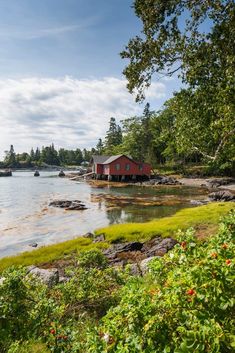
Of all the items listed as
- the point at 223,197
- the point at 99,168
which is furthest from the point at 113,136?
the point at 223,197

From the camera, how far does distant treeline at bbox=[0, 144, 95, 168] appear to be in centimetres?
17188

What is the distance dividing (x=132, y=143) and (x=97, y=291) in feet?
279

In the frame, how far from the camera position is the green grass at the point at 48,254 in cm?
1579

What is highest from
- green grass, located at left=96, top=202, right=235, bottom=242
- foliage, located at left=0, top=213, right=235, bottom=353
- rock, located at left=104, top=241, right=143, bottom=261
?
foliage, located at left=0, top=213, right=235, bottom=353

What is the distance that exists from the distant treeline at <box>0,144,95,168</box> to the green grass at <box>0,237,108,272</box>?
15581 cm

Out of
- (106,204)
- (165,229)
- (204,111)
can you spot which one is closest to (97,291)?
(204,111)

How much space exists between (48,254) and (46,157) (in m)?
167

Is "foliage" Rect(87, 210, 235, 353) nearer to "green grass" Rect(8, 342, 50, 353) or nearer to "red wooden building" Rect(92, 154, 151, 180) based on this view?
"green grass" Rect(8, 342, 50, 353)

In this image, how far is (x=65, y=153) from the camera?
189375 millimetres

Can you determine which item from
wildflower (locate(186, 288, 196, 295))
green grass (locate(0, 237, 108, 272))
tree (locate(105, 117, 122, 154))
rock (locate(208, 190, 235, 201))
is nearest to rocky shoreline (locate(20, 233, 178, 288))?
green grass (locate(0, 237, 108, 272))

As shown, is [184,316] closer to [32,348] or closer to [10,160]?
[32,348]

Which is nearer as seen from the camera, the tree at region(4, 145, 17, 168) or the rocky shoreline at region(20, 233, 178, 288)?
the rocky shoreline at region(20, 233, 178, 288)

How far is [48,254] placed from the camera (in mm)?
17062

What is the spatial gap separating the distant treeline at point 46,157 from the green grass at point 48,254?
511 feet
